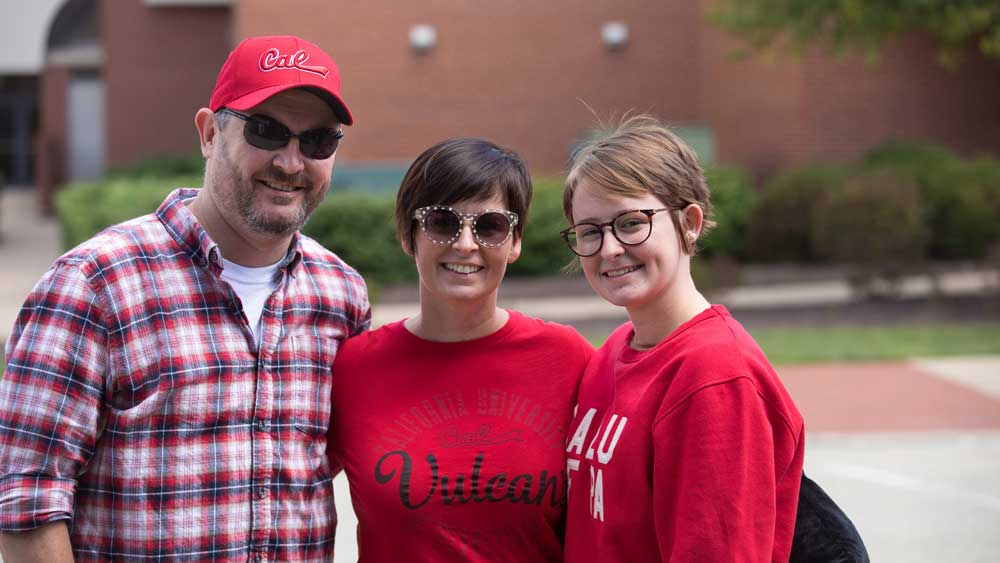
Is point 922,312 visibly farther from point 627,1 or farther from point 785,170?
point 627,1

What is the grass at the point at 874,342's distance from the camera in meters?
12.3

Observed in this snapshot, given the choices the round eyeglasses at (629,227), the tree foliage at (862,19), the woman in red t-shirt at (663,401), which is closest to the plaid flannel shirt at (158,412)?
the woman in red t-shirt at (663,401)

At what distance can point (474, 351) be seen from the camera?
9.14ft

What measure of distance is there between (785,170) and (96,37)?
69.7 feet

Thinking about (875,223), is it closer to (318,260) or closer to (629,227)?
(318,260)

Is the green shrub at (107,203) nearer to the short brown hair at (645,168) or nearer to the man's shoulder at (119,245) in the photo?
the man's shoulder at (119,245)

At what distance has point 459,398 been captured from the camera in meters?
2.73

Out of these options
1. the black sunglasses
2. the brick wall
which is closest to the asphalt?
the black sunglasses

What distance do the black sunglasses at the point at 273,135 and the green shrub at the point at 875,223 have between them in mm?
13907

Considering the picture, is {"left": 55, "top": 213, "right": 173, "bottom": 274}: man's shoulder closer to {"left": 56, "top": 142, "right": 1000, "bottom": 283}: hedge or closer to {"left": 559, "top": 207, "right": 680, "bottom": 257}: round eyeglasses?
{"left": 559, "top": 207, "right": 680, "bottom": 257}: round eyeglasses

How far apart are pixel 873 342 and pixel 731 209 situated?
588cm

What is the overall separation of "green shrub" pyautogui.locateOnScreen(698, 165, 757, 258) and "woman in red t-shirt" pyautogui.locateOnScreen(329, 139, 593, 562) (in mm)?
15770

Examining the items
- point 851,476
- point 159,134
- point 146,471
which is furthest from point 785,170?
point 146,471

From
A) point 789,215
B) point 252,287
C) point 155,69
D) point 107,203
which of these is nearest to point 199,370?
point 252,287
